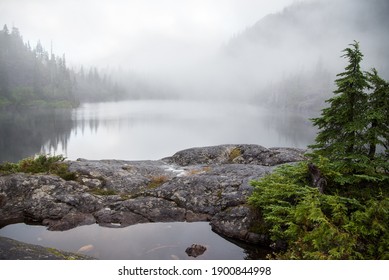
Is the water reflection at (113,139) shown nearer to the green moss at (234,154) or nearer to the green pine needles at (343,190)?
the green moss at (234,154)

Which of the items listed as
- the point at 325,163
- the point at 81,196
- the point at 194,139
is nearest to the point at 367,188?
the point at 325,163

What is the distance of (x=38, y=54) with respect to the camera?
185375 millimetres

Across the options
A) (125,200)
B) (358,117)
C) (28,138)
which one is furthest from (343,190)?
(28,138)

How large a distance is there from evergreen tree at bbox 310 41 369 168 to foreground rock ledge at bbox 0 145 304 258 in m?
3.95

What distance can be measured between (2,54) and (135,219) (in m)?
151

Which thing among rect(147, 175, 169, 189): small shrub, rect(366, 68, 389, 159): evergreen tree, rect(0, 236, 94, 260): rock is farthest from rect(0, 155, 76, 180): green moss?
rect(366, 68, 389, 159): evergreen tree

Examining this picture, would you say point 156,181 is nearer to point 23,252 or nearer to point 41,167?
point 41,167

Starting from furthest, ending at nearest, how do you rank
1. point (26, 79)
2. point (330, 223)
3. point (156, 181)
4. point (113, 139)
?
point (26, 79)
point (113, 139)
point (156, 181)
point (330, 223)

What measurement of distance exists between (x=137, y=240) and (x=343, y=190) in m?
7.36

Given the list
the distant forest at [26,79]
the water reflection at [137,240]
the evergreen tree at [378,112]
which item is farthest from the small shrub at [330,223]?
the distant forest at [26,79]

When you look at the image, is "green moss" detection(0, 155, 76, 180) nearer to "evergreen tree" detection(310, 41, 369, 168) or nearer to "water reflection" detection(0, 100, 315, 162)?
"evergreen tree" detection(310, 41, 369, 168)

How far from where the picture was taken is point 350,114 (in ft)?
30.5

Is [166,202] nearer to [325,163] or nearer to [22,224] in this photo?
[22,224]

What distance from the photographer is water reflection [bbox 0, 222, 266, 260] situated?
916cm
